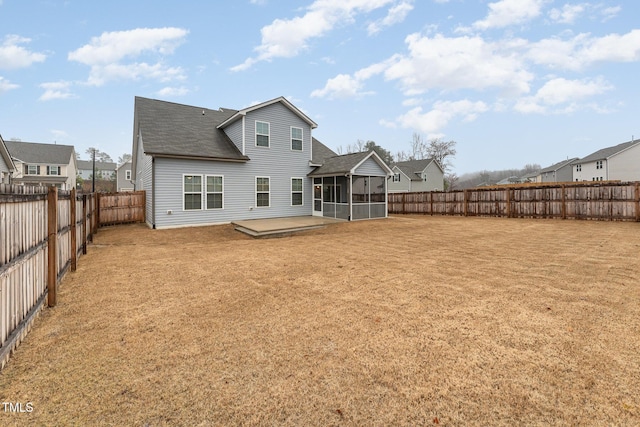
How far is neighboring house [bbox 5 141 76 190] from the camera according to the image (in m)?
34.9

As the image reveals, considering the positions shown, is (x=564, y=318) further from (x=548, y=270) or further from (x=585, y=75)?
(x=585, y=75)

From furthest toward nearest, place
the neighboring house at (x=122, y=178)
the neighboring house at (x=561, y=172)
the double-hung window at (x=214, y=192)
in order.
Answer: the neighboring house at (x=561, y=172), the neighboring house at (x=122, y=178), the double-hung window at (x=214, y=192)

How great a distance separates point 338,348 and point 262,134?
44.9 ft

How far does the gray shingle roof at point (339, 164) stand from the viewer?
13930 millimetres

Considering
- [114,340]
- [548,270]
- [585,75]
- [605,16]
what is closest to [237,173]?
[114,340]

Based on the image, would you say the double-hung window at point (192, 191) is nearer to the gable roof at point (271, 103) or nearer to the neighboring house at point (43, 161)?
the gable roof at point (271, 103)

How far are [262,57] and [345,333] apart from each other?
18.8 m

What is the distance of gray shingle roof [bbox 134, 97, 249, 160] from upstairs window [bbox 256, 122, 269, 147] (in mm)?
1283

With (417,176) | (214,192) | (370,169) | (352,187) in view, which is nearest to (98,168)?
(214,192)

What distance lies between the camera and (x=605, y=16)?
11500 millimetres

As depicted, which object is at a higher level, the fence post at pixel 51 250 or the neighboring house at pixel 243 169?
the neighboring house at pixel 243 169

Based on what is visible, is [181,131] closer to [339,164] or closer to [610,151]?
[339,164]

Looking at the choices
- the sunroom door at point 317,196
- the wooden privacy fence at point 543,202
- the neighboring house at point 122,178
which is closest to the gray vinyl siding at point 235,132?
the sunroom door at point 317,196

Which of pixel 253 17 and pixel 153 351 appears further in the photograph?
pixel 253 17
